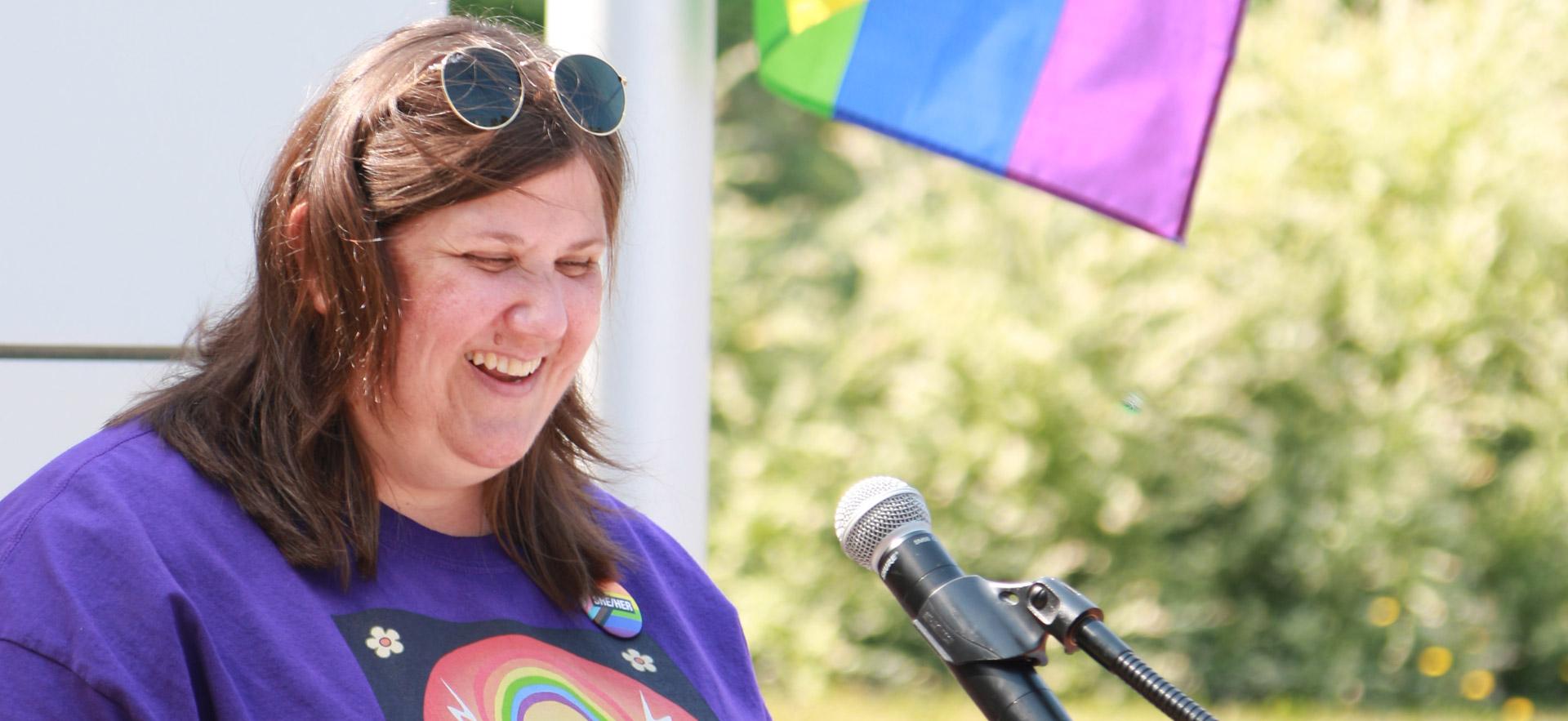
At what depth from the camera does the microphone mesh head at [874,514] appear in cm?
169

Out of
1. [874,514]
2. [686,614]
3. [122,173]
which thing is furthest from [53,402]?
[874,514]

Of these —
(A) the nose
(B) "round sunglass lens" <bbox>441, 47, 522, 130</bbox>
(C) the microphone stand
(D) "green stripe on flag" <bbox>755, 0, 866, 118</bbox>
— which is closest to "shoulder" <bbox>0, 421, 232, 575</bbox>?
(A) the nose

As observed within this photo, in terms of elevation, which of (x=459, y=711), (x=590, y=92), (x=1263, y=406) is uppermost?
(x=590, y=92)

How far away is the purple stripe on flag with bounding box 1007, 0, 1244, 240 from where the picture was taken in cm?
283

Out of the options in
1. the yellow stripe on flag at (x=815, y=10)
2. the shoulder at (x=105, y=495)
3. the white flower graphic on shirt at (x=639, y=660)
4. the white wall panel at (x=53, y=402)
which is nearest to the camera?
the shoulder at (x=105, y=495)

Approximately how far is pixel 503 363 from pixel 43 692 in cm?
57

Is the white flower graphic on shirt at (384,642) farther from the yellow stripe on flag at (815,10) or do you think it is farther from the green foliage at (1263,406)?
the green foliage at (1263,406)

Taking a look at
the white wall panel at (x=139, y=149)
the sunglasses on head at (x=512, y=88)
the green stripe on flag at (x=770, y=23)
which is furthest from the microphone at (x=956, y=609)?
the green stripe on flag at (x=770, y=23)

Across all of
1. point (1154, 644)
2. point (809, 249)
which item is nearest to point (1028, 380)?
point (1154, 644)

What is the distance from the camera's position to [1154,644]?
5887 millimetres

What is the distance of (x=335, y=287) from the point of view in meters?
1.71

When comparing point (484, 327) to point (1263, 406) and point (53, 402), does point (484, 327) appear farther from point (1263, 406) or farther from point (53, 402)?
point (1263, 406)

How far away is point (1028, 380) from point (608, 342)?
363 centimetres

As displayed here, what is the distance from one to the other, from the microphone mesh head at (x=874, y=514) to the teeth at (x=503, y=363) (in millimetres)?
379
